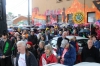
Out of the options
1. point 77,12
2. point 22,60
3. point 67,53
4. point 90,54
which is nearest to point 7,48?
point 67,53

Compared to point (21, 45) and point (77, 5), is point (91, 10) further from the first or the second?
point (21, 45)

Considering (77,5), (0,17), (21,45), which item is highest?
(77,5)

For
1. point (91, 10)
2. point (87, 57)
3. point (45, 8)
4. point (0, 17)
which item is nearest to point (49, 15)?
point (45, 8)

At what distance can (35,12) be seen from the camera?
41781mm

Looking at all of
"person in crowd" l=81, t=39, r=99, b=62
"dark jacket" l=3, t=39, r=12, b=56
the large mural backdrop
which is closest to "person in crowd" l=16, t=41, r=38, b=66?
"person in crowd" l=81, t=39, r=99, b=62

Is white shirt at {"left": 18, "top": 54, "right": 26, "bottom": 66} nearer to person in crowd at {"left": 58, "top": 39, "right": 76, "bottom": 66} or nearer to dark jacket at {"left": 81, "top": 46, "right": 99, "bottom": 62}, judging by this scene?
person in crowd at {"left": 58, "top": 39, "right": 76, "bottom": 66}

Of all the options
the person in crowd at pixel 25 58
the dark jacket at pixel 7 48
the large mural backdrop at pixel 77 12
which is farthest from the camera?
the large mural backdrop at pixel 77 12

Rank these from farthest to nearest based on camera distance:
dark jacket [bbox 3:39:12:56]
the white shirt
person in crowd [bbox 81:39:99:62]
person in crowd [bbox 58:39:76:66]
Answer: dark jacket [bbox 3:39:12:56]
person in crowd [bbox 81:39:99:62]
person in crowd [bbox 58:39:76:66]
the white shirt

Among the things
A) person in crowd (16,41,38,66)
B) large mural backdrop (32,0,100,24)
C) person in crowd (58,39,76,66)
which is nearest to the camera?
person in crowd (16,41,38,66)

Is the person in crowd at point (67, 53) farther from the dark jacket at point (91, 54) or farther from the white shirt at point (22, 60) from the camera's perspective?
the white shirt at point (22, 60)

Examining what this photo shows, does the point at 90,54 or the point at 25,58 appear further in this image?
the point at 90,54

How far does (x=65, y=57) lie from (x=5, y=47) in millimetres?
3352

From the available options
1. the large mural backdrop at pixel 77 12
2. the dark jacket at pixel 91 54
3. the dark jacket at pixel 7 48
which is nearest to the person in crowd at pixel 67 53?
the dark jacket at pixel 91 54

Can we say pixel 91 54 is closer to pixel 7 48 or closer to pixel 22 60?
pixel 22 60
